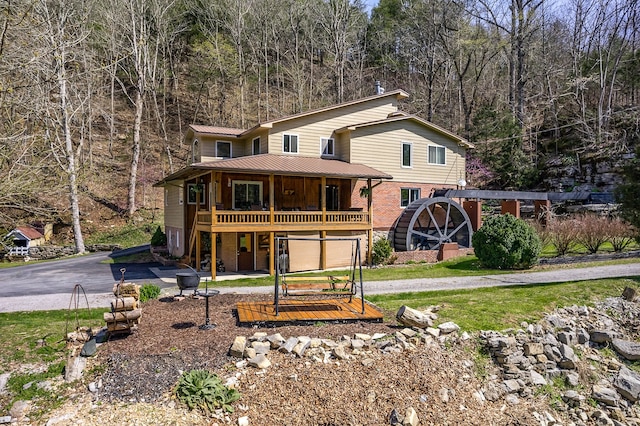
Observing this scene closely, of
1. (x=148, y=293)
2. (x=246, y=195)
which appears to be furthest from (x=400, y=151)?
(x=148, y=293)

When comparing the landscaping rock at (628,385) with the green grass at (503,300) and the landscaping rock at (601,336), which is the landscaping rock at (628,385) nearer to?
the landscaping rock at (601,336)

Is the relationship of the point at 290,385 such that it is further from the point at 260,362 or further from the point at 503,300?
the point at 503,300

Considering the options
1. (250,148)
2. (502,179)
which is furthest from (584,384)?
(502,179)

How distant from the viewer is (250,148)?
70.8 ft

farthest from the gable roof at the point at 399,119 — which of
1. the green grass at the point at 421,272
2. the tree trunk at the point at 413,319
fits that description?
the tree trunk at the point at 413,319

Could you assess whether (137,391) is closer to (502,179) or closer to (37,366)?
(37,366)

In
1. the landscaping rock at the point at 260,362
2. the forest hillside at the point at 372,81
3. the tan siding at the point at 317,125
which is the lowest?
the landscaping rock at the point at 260,362

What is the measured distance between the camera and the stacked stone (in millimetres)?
7953

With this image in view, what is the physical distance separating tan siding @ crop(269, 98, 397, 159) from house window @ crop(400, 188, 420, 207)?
4062 millimetres

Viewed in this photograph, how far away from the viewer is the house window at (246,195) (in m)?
18.8

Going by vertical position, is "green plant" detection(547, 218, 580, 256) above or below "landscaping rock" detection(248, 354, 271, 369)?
above

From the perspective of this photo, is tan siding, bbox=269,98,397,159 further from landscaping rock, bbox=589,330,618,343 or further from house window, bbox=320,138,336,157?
landscaping rock, bbox=589,330,618,343

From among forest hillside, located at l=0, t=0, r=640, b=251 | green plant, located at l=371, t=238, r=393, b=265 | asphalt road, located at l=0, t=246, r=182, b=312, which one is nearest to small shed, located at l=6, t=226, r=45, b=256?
forest hillside, located at l=0, t=0, r=640, b=251

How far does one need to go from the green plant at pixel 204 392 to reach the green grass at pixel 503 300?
204 inches
